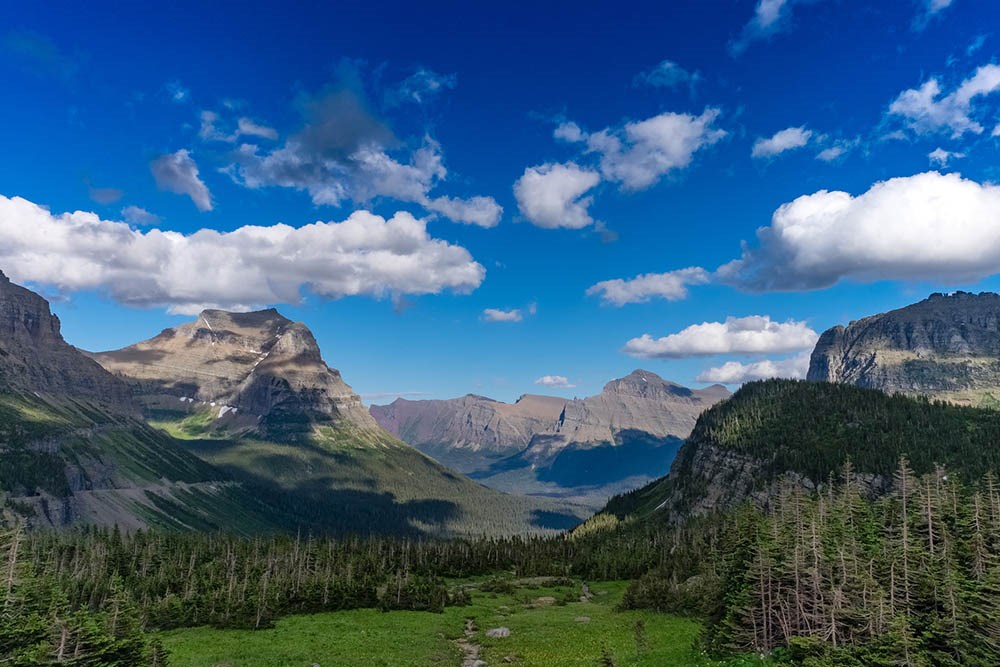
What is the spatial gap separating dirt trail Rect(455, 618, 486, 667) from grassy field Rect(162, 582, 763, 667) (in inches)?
27.1

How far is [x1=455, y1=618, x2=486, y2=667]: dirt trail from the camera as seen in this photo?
67544mm

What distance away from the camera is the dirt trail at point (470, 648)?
2659 inches

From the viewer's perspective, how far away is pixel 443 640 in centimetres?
8050

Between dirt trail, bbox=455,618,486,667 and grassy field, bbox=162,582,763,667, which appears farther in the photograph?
dirt trail, bbox=455,618,486,667

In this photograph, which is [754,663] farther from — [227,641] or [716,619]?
[227,641]

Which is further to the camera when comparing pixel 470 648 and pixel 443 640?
pixel 443 640

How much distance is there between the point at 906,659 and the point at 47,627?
6536 centimetres

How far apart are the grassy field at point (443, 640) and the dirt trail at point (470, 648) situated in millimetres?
688

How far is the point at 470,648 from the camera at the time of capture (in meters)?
76.9

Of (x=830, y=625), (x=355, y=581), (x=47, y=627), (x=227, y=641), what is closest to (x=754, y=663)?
(x=830, y=625)

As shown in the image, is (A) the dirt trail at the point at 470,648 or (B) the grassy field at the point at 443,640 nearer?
(B) the grassy field at the point at 443,640

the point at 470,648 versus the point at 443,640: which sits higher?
the point at 470,648

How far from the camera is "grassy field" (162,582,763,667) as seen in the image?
208ft

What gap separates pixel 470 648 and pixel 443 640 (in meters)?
5.43
